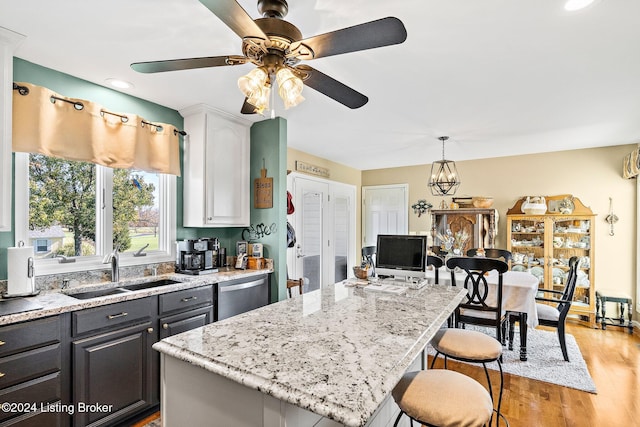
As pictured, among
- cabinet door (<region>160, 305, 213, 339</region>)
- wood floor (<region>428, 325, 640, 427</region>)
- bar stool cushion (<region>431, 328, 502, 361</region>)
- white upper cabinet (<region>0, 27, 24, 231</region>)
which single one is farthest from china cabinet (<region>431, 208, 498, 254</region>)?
white upper cabinet (<region>0, 27, 24, 231</region>)

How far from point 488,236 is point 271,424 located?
473 centimetres

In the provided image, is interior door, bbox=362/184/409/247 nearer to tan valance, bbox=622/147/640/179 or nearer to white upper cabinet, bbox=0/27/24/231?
tan valance, bbox=622/147/640/179

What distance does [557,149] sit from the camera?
4621 millimetres

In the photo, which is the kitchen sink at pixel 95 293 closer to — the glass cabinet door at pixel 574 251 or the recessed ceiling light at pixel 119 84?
the recessed ceiling light at pixel 119 84

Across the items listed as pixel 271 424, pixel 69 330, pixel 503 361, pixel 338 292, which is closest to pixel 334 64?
pixel 338 292

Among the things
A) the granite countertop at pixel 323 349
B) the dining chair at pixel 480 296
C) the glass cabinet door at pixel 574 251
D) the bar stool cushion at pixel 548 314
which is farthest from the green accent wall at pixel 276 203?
the glass cabinet door at pixel 574 251

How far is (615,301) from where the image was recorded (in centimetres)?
403

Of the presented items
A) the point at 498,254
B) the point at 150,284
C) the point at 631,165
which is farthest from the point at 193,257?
the point at 631,165

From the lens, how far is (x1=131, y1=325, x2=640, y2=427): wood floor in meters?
2.29

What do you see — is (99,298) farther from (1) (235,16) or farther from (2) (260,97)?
(1) (235,16)

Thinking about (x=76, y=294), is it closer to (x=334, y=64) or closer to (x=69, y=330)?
(x=69, y=330)

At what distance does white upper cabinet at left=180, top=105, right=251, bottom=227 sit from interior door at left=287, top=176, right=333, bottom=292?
1353mm

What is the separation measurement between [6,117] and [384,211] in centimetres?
538

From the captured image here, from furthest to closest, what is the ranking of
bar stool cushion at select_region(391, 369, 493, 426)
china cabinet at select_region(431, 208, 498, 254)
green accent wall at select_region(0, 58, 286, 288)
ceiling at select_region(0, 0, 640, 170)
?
china cabinet at select_region(431, 208, 498, 254) → green accent wall at select_region(0, 58, 286, 288) → ceiling at select_region(0, 0, 640, 170) → bar stool cushion at select_region(391, 369, 493, 426)
